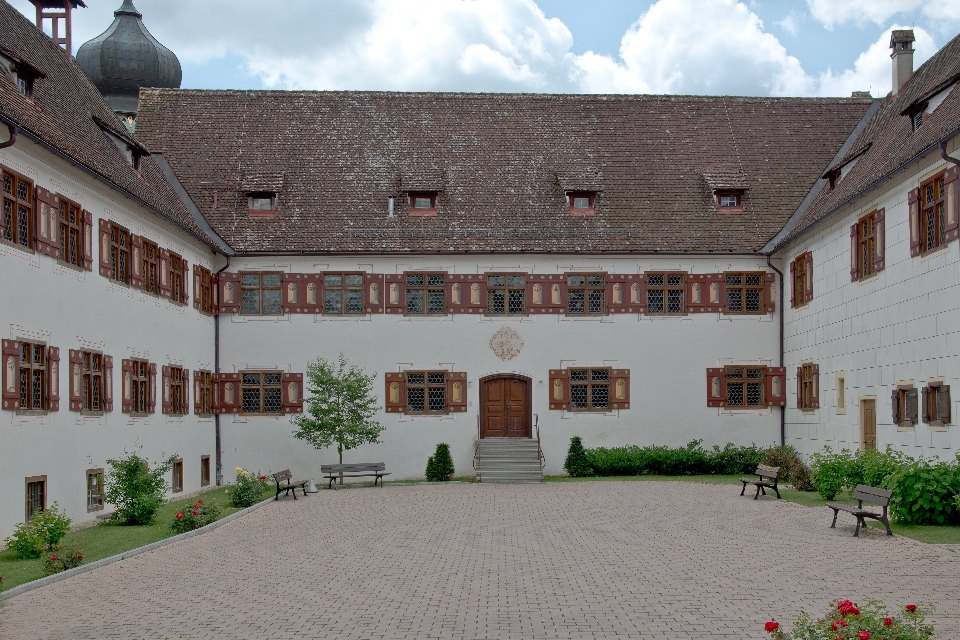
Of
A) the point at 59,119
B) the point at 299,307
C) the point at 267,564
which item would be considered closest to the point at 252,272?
the point at 299,307

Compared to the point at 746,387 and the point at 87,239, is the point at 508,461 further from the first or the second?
the point at 87,239

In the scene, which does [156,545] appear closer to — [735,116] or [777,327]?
[777,327]

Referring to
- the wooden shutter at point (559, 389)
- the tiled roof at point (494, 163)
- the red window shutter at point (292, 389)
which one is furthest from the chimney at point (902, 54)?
the red window shutter at point (292, 389)

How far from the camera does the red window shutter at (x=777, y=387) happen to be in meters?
31.2

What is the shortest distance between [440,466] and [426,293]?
4.87 metres

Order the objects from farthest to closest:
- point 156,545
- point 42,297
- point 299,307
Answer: point 299,307 < point 42,297 < point 156,545

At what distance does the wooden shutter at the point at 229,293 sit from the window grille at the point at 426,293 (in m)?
4.70

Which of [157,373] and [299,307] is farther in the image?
[299,307]

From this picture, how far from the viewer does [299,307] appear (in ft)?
101

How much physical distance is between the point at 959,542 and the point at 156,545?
11.6m

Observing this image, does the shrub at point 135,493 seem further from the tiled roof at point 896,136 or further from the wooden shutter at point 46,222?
the tiled roof at point 896,136

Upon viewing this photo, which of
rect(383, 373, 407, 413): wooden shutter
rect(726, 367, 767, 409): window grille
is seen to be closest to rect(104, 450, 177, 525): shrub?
rect(383, 373, 407, 413): wooden shutter

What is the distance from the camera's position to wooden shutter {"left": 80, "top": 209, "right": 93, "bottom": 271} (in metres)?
21.0

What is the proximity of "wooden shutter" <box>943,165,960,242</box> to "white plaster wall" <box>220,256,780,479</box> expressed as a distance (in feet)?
37.9
